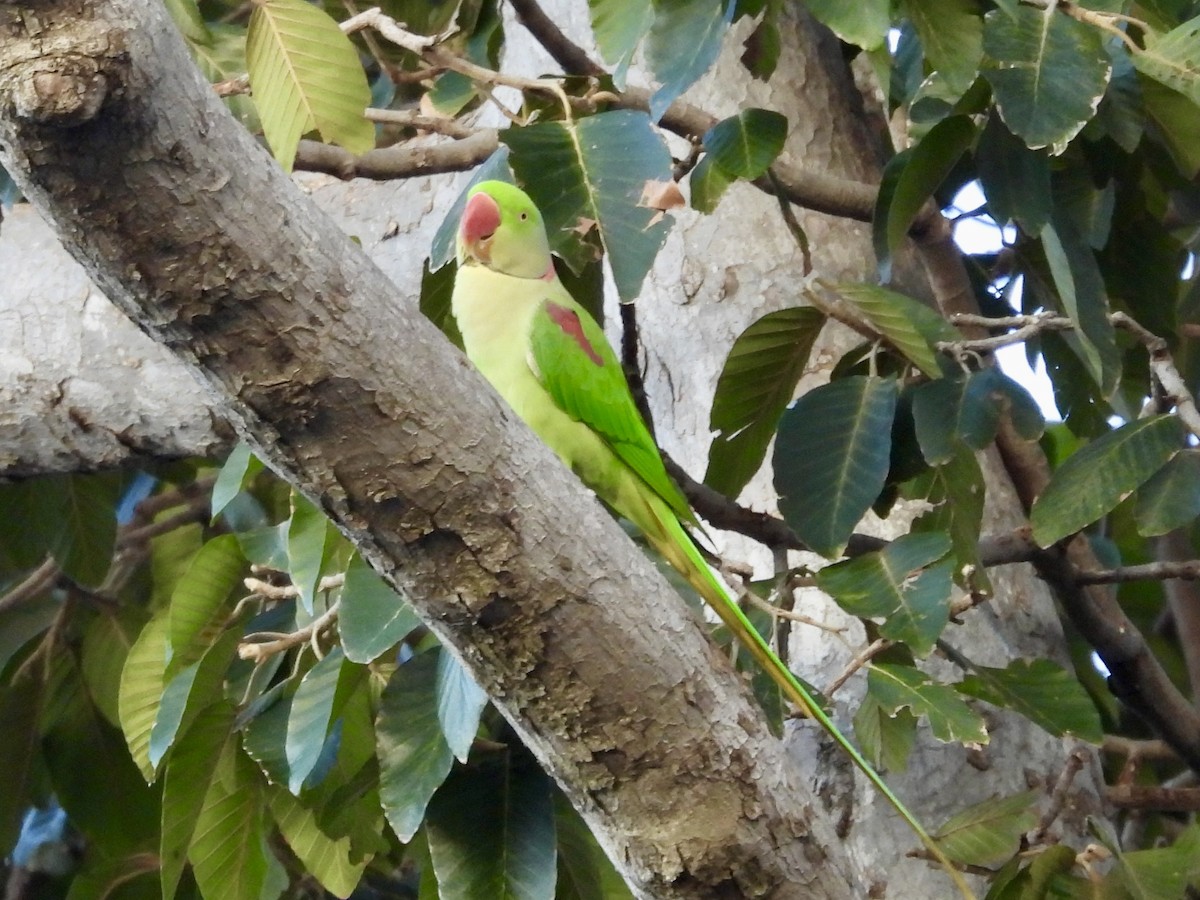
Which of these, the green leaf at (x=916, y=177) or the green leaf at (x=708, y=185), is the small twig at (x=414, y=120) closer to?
the green leaf at (x=708, y=185)

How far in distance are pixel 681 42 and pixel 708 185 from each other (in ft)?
0.60

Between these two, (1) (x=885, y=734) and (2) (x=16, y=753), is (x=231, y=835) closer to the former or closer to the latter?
(1) (x=885, y=734)

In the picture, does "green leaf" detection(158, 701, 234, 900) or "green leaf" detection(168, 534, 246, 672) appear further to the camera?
"green leaf" detection(168, 534, 246, 672)

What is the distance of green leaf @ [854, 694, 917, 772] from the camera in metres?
1.48

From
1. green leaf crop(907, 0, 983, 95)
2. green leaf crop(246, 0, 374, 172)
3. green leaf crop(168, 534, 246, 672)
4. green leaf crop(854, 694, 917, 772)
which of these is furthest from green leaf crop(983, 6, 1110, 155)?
green leaf crop(168, 534, 246, 672)

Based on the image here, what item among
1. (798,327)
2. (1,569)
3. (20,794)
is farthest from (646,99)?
(1,569)

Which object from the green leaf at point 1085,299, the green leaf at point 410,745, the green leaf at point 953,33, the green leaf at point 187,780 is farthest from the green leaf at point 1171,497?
the green leaf at point 187,780

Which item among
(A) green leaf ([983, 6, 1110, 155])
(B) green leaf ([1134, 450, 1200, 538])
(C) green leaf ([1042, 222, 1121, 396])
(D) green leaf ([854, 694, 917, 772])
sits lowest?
(D) green leaf ([854, 694, 917, 772])

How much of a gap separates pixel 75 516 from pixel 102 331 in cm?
52

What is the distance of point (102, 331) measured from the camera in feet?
6.79

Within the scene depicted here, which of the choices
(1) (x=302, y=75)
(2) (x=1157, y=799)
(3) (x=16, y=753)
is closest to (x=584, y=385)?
(1) (x=302, y=75)

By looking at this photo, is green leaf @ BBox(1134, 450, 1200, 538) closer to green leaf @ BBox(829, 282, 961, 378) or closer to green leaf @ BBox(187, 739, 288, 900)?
green leaf @ BBox(829, 282, 961, 378)

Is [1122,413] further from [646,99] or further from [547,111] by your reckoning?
[547,111]

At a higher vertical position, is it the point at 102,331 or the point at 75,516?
the point at 102,331
